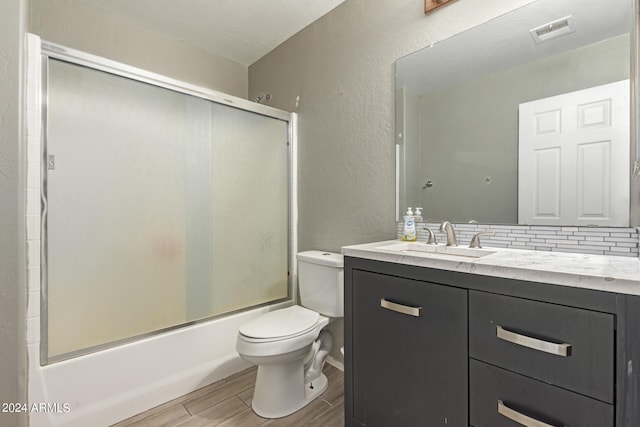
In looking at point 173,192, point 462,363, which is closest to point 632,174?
point 462,363

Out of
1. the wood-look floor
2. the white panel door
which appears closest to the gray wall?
the wood-look floor

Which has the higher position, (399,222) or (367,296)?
(399,222)

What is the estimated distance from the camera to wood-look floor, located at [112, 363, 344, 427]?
4.77 ft

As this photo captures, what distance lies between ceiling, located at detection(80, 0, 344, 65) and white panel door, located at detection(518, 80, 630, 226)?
4.71 feet

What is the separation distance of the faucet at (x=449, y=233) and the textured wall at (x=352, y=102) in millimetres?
344

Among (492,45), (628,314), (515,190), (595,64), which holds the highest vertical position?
(492,45)

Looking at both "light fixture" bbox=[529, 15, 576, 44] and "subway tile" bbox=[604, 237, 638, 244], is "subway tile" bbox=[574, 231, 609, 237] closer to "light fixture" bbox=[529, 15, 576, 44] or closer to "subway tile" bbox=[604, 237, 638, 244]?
"subway tile" bbox=[604, 237, 638, 244]

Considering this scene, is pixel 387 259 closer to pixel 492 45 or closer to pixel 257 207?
pixel 492 45

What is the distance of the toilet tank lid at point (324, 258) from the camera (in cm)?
170

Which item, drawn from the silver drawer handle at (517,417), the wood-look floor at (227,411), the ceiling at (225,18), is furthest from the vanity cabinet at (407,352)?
the ceiling at (225,18)

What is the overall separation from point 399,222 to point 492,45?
3.02 ft

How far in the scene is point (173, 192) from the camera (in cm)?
175

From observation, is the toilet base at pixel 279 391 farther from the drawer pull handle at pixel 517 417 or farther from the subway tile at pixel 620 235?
the subway tile at pixel 620 235

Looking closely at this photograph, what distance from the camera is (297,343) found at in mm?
1486
